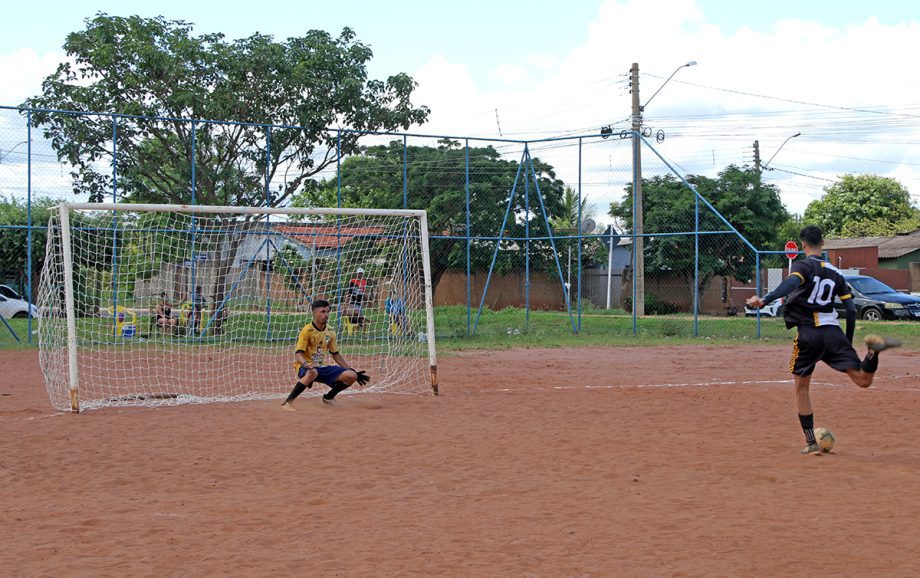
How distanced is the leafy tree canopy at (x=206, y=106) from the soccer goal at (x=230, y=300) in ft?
3.96

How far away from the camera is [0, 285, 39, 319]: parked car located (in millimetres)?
26789

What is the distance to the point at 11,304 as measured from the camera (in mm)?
27703

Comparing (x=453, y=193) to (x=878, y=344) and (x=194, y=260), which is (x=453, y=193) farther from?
(x=878, y=344)

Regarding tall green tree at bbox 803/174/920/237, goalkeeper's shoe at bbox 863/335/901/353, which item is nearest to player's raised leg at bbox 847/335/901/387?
goalkeeper's shoe at bbox 863/335/901/353

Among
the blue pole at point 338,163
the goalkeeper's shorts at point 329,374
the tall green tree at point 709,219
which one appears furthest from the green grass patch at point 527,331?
the tall green tree at point 709,219

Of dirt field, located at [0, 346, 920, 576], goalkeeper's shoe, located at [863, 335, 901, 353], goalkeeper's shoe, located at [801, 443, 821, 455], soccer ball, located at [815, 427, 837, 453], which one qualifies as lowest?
dirt field, located at [0, 346, 920, 576]

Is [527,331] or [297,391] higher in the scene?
[527,331]

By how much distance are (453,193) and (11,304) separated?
13409mm

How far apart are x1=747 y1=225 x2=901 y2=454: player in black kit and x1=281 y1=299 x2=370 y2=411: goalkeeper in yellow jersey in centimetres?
484

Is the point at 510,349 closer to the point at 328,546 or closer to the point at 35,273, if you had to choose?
the point at 328,546

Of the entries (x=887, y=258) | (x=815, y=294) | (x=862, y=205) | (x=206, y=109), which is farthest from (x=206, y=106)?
(x=862, y=205)

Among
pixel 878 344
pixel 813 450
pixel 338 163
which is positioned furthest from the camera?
pixel 338 163

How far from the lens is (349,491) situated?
675 centimetres

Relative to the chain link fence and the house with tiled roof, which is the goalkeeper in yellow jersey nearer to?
the chain link fence
